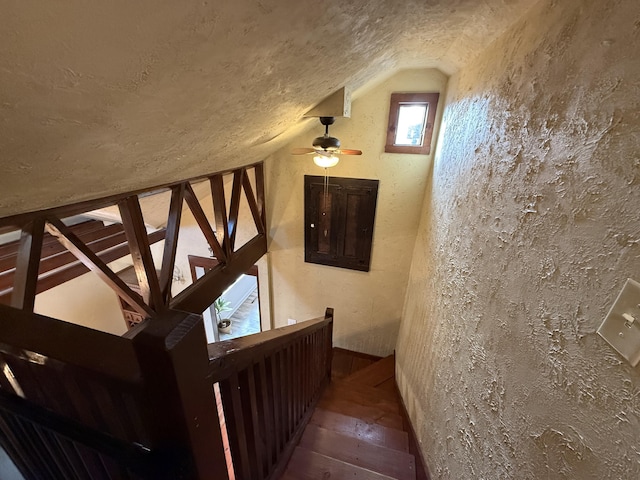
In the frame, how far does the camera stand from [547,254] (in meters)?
0.77

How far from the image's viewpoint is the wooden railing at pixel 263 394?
80cm

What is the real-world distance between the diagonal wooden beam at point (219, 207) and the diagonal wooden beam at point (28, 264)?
1237mm

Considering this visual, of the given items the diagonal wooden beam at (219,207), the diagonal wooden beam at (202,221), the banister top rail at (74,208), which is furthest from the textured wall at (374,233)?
the banister top rail at (74,208)

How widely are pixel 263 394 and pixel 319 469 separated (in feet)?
2.44

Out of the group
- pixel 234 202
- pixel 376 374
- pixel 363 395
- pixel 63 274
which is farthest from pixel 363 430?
pixel 63 274

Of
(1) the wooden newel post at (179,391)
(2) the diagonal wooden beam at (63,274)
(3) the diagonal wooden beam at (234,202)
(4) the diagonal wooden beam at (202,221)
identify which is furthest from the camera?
(3) the diagonal wooden beam at (234,202)

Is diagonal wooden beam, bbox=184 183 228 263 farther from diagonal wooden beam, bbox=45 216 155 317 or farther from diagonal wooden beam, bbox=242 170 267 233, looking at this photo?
diagonal wooden beam, bbox=45 216 155 317

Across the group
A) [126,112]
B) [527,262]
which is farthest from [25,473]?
[527,262]

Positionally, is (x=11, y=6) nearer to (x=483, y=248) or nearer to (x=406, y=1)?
(x=406, y=1)

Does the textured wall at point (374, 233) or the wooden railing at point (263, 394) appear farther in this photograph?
the textured wall at point (374, 233)

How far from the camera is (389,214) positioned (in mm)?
2934

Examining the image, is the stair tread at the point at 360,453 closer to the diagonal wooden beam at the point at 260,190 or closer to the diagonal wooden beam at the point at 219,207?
the diagonal wooden beam at the point at 219,207

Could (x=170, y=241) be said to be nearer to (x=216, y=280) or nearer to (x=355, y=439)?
(x=216, y=280)

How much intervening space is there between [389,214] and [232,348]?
245 cm
